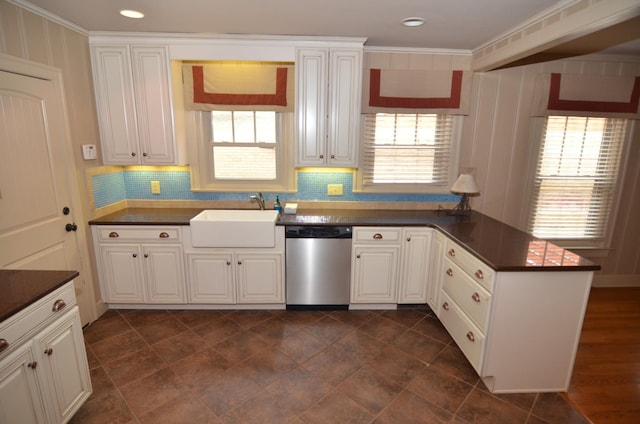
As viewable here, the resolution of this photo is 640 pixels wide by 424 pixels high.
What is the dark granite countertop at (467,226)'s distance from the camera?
1.93 m

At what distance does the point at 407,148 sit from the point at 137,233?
2.65 m

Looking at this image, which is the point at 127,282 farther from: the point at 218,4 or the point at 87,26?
the point at 218,4

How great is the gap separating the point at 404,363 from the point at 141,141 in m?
2.89

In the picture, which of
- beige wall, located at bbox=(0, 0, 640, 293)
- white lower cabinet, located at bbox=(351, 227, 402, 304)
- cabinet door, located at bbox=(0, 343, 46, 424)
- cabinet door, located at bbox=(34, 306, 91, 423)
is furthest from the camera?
white lower cabinet, located at bbox=(351, 227, 402, 304)

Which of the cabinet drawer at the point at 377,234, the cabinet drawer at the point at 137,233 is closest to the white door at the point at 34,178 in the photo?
the cabinet drawer at the point at 137,233

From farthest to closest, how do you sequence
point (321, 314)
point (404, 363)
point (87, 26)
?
point (321, 314) < point (87, 26) < point (404, 363)

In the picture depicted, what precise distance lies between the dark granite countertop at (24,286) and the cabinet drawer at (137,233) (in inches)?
40.2

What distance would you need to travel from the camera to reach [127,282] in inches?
113

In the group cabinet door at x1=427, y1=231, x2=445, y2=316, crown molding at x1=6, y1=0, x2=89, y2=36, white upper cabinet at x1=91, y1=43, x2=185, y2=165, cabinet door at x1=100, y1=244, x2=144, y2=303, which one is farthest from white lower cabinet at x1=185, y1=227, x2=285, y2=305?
crown molding at x1=6, y1=0, x2=89, y2=36

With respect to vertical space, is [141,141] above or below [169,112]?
below

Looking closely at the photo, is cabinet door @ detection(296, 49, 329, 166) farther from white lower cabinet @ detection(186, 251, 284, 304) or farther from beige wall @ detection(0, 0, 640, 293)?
beige wall @ detection(0, 0, 640, 293)

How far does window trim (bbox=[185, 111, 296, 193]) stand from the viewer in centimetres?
316

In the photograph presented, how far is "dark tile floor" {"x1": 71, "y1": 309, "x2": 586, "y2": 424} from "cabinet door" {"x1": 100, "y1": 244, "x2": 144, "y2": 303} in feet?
0.58

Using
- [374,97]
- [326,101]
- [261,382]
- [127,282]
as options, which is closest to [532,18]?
[374,97]
